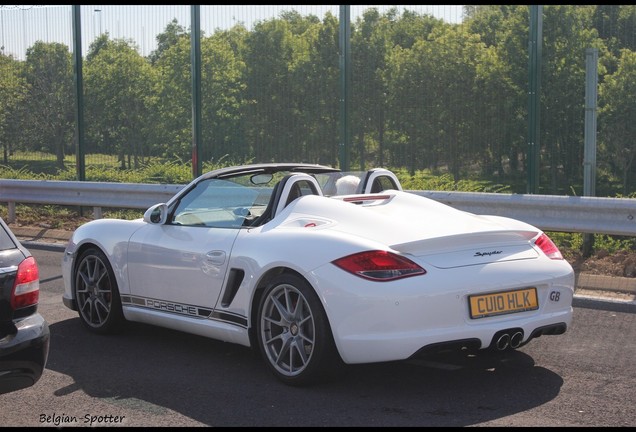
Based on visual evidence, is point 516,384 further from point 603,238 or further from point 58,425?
point 603,238

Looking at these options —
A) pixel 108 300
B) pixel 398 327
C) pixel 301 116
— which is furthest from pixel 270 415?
pixel 301 116

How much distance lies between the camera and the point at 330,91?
44.7 ft

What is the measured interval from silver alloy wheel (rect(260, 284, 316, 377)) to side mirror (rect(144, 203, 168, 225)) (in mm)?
1449


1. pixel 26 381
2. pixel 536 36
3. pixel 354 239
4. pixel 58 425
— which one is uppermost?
pixel 536 36

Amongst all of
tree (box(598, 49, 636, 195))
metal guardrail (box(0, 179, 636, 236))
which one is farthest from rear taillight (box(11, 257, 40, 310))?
tree (box(598, 49, 636, 195))

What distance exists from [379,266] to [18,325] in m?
1.98

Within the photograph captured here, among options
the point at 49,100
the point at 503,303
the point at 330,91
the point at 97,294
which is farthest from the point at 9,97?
the point at 503,303

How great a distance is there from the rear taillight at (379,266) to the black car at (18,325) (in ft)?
5.58

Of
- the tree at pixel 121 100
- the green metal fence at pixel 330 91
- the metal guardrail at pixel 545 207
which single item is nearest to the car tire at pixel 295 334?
the metal guardrail at pixel 545 207

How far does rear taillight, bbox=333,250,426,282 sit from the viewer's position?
5406mm

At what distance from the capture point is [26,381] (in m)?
4.73

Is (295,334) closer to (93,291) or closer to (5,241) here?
(5,241)

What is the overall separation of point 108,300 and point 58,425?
2.19 meters

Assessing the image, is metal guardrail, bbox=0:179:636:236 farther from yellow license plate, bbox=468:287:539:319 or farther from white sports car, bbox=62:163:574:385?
yellow license plate, bbox=468:287:539:319
